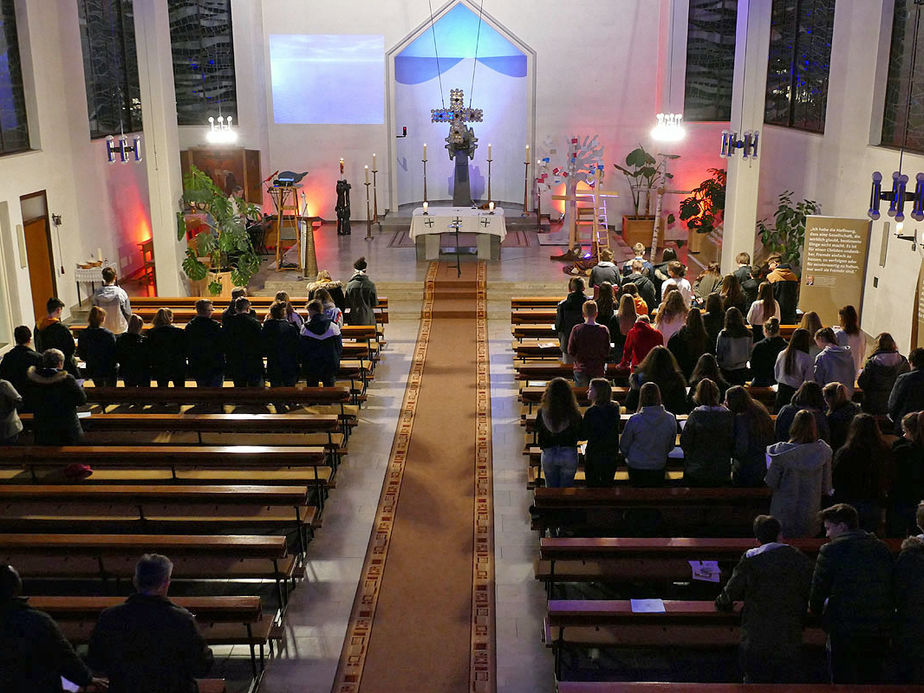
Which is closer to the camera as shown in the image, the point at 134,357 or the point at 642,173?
the point at 134,357

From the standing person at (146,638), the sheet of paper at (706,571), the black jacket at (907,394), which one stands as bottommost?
the sheet of paper at (706,571)

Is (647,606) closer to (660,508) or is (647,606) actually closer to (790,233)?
(660,508)

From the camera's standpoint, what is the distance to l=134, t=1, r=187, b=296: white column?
1391 centimetres

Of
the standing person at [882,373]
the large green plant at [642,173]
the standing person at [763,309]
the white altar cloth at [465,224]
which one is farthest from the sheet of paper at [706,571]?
the large green plant at [642,173]

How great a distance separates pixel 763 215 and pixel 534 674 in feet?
42.3

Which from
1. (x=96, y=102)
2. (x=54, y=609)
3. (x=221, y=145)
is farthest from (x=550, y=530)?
(x=221, y=145)

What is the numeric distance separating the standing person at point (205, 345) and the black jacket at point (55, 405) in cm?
152

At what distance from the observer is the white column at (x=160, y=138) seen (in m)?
13.9

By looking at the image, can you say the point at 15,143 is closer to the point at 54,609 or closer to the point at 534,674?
the point at 54,609

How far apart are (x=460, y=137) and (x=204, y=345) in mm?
11325

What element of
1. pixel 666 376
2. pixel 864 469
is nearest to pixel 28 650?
pixel 864 469

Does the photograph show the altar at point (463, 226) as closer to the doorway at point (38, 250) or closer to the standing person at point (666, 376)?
the doorway at point (38, 250)

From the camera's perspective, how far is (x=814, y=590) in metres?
4.55

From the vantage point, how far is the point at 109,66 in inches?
630
